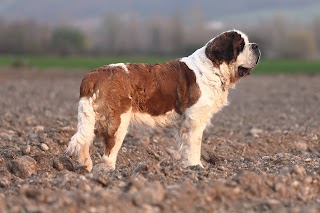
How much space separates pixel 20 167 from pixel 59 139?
228cm

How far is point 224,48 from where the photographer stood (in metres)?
10.9

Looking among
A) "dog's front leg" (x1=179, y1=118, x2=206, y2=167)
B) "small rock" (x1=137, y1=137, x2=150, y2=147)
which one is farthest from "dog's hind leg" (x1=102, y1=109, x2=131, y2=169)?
"small rock" (x1=137, y1=137, x2=150, y2=147)

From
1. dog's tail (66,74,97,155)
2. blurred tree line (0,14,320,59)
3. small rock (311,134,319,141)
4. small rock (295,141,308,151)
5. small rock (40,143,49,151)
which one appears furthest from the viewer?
blurred tree line (0,14,320,59)

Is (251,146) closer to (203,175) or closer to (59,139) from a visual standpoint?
(59,139)

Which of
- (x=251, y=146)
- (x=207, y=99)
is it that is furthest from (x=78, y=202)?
(x=251, y=146)

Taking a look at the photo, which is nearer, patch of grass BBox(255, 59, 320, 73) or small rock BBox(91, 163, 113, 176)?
small rock BBox(91, 163, 113, 176)

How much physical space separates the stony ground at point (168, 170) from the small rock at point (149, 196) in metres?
0.01

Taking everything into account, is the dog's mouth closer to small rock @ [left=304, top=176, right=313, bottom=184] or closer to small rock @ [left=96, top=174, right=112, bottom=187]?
small rock @ [left=304, top=176, right=313, bottom=184]

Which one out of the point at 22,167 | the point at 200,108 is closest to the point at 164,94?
the point at 200,108

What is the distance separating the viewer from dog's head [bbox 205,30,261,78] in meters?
10.9

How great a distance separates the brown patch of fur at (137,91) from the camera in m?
9.89

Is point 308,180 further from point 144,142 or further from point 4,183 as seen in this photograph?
point 144,142

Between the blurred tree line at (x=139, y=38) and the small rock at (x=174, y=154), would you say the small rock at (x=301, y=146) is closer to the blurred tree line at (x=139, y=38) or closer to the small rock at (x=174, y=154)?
the small rock at (x=174, y=154)

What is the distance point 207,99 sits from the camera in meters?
10.7
